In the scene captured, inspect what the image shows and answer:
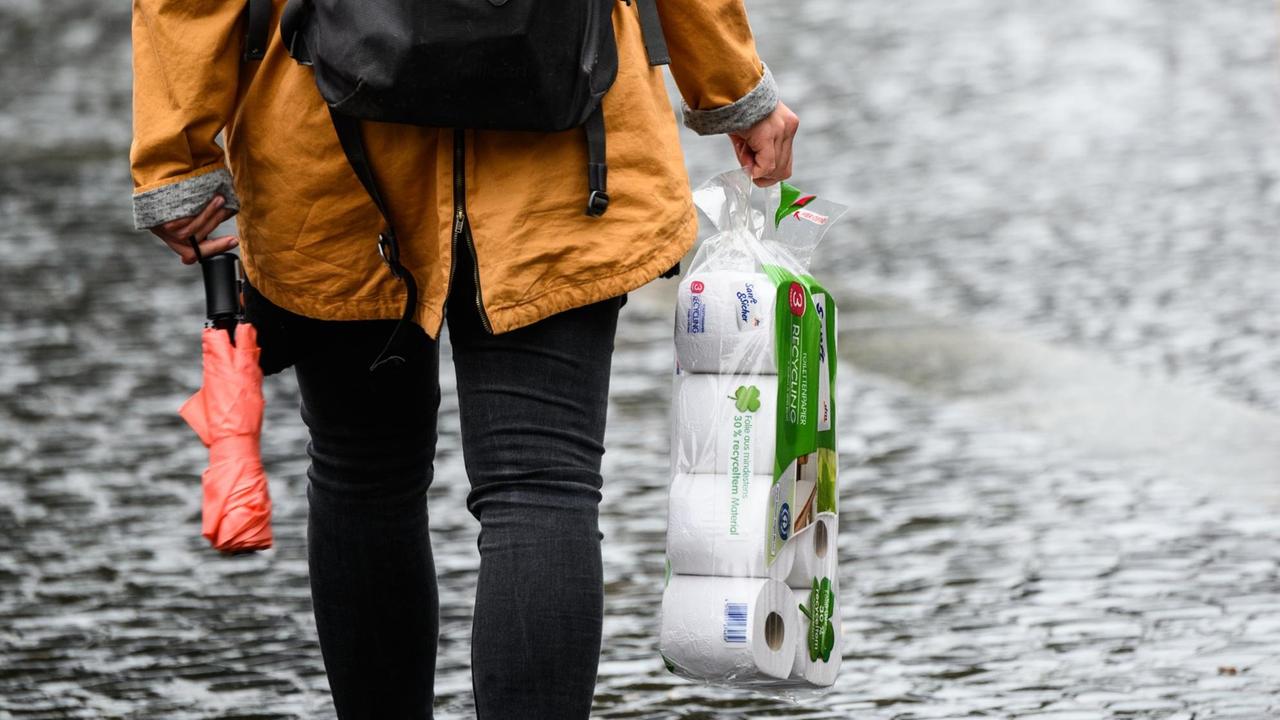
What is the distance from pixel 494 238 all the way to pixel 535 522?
31cm

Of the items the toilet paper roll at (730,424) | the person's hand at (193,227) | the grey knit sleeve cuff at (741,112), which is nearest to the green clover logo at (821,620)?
the toilet paper roll at (730,424)

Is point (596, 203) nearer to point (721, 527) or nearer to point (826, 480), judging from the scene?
point (721, 527)

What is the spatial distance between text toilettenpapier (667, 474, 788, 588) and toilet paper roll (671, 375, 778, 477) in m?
0.02

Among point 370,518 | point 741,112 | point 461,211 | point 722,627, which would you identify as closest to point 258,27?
point 461,211

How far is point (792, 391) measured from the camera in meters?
2.50

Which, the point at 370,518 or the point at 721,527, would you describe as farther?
the point at 370,518

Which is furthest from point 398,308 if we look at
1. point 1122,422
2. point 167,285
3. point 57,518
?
point 167,285

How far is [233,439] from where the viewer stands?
2402 mm

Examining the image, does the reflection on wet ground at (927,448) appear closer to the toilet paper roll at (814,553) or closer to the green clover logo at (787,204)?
the toilet paper roll at (814,553)

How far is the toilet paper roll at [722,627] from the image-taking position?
241 centimetres

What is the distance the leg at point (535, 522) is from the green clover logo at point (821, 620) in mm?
386

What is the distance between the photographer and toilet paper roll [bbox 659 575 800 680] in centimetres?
241

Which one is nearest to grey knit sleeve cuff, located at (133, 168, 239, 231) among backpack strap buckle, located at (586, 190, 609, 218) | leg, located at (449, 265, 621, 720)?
leg, located at (449, 265, 621, 720)

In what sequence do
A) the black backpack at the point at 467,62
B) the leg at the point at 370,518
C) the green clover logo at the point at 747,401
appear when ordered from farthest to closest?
the leg at the point at 370,518, the green clover logo at the point at 747,401, the black backpack at the point at 467,62
